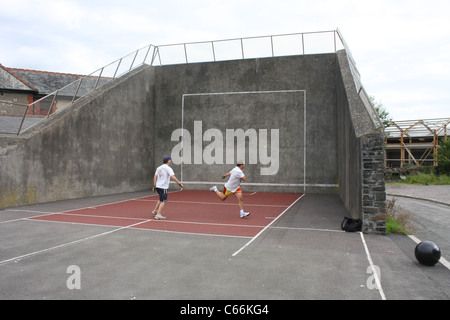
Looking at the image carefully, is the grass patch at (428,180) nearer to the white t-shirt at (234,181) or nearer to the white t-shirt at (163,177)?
the white t-shirt at (234,181)

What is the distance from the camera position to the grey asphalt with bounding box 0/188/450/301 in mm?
4712

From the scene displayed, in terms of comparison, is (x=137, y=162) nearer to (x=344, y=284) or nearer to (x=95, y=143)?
(x=95, y=143)

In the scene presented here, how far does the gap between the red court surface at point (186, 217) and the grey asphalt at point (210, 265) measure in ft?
2.09

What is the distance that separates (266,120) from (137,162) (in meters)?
7.50

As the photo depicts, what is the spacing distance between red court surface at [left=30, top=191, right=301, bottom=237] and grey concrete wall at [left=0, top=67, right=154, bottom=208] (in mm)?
2689

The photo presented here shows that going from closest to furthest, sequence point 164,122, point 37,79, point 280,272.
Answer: point 280,272
point 164,122
point 37,79

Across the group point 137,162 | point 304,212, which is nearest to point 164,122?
point 137,162

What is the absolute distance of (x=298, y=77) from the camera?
19.6 meters

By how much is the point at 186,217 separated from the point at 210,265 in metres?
5.09

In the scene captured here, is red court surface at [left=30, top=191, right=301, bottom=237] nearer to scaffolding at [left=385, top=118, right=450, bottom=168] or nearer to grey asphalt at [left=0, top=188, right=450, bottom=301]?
grey asphalt at [left=0, top=188, right=450, bottom=301]

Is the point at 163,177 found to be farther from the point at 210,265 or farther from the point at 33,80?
the point at 33,80

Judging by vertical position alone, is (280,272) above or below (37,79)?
below

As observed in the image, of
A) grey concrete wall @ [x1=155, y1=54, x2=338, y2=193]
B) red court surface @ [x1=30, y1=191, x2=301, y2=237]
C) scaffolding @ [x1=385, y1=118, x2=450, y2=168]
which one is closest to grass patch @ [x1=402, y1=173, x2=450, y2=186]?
scaffolding @ [x1=385, y1=118, x2=450, y2=168]
